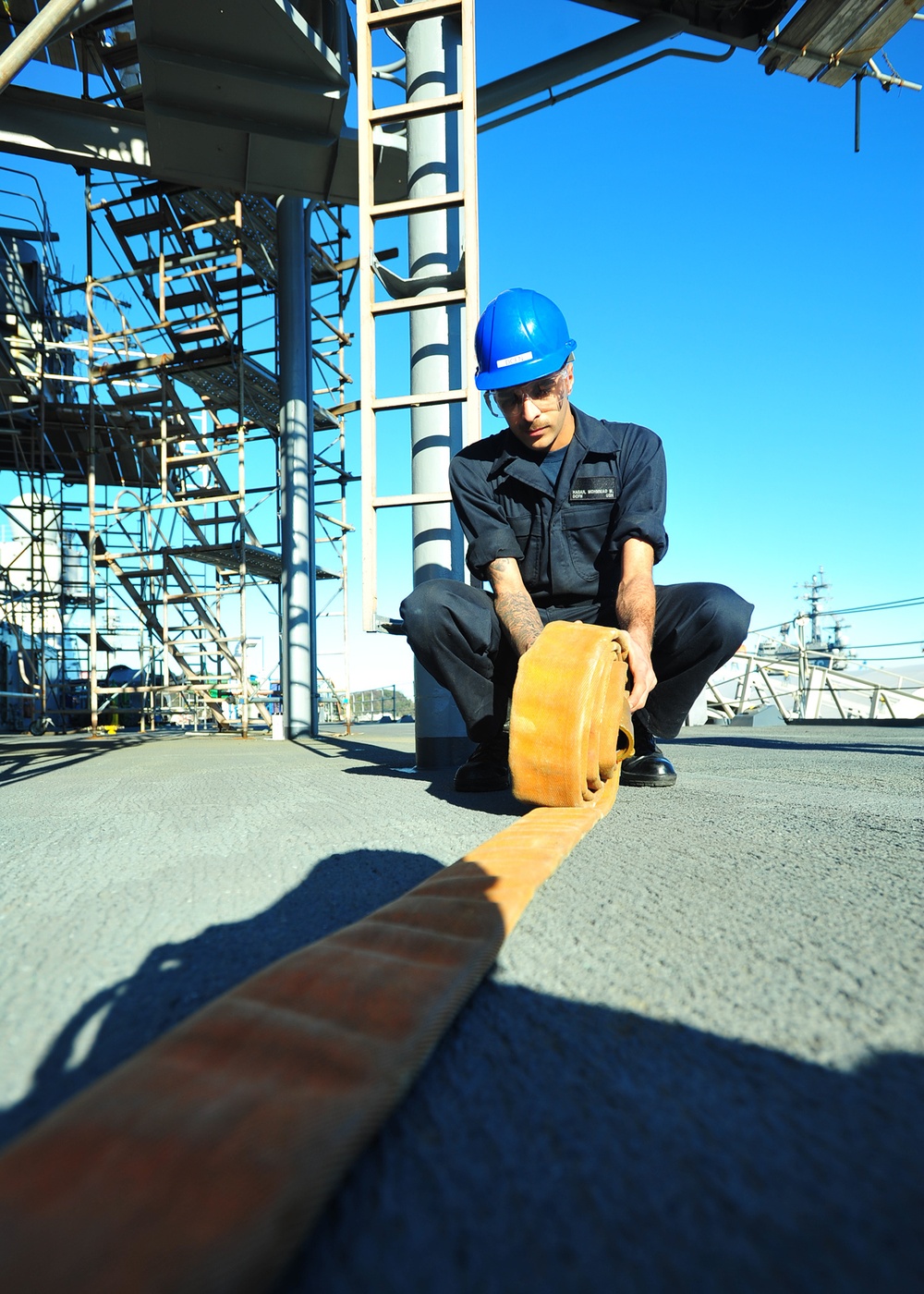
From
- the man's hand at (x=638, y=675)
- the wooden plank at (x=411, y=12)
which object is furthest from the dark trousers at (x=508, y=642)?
the wooden plank at (x=411, y=12)

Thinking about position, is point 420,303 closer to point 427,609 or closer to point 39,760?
point 427,609

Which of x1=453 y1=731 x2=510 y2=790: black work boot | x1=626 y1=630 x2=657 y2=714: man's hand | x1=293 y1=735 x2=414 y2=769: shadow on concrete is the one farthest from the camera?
x1=293 y1=735 x2=414 y2=769: shadow on concrete

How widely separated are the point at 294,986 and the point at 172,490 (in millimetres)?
9778

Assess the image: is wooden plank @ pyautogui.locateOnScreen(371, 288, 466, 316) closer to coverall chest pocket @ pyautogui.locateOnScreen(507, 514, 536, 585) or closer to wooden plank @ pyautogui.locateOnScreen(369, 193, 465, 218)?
wooden plank @ pyautogui.locateOnScreen(369, 193, 465, 218)

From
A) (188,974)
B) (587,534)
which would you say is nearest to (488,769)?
(587,534)

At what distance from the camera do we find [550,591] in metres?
2.42

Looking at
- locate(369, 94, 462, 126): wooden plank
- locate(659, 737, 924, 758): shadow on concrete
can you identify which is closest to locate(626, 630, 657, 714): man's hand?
locate(659, 737, 924, 758): shadow on concrete

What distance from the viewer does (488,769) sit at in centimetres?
237

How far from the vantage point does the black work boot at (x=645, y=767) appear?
235 centimetres

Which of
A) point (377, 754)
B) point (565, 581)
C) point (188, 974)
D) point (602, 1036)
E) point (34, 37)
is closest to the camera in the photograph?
point (602, 1036)

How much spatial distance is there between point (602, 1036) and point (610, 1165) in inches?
7.3

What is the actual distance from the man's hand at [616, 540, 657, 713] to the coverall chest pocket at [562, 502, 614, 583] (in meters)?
0.21

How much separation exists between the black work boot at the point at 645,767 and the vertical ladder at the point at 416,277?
3.87ft

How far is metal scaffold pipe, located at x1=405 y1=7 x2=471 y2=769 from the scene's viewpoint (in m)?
3.28
